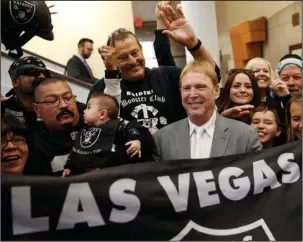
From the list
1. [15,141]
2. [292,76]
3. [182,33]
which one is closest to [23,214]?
[15,141]

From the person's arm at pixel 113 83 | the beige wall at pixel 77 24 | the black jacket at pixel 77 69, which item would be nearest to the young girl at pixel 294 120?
the person's arm at pixel 113 83

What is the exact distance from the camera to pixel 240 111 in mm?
2602

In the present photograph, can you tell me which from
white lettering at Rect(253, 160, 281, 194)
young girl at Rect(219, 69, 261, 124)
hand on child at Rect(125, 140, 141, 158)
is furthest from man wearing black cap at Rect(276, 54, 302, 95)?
hand on child at Rect(125, 140, 141, 158)

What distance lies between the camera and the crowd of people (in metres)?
2.04

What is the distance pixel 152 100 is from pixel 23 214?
3.35 feet

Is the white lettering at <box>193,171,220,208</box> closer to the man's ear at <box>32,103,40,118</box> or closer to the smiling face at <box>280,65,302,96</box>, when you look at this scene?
the man's ear at <box>32,103,40,118</box>

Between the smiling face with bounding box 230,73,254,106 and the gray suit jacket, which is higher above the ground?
the smiling face with bounding box 230,73,254,106

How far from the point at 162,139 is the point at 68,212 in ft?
2.01

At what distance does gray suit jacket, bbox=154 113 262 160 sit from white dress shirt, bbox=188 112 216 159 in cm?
2

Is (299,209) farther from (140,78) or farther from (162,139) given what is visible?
(140,78)

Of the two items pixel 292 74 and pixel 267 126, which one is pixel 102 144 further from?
pixel 292 74

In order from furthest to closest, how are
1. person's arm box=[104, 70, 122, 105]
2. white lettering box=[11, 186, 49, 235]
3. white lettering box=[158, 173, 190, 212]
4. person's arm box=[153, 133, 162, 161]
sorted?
person's arm box=[104, 70, 122, 105] → person's arm box=[153, 133, 162, 161] → white lettering box=[158, 173, 190, 212] → white lettering box=[11, 186, 49, 235]

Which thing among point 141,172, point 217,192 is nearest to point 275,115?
point 217,192

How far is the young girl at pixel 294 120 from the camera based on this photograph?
251cm
